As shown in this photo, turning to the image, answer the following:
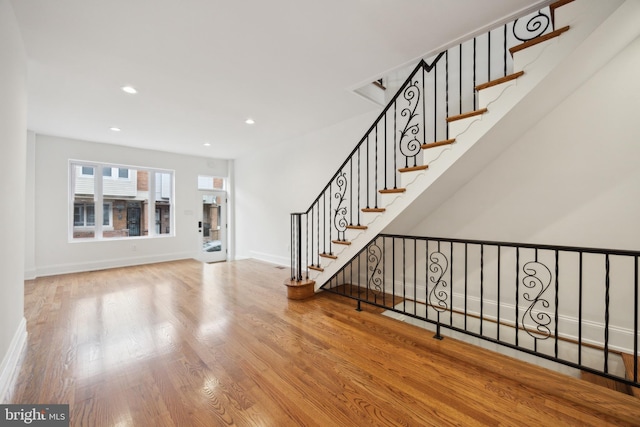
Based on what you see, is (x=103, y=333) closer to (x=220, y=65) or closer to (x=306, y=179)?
(x=220, y=65)

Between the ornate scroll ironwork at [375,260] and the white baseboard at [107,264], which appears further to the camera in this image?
the white baseboard at [107,264]

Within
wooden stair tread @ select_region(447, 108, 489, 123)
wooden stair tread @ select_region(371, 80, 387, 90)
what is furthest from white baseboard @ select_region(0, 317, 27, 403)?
wooden stair tread @ select_region(371, 80, 387, 90)

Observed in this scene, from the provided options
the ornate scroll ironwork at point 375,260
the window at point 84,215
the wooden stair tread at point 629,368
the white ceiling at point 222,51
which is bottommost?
the wooden stair tread at point 629,368

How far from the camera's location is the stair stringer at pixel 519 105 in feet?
6.35

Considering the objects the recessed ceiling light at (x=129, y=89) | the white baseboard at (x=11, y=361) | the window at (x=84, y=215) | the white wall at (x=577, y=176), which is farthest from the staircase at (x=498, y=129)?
the window at (x=84, y=215)

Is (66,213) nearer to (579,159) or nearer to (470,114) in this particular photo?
(470,114)

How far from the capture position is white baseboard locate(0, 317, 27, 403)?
1880 mm

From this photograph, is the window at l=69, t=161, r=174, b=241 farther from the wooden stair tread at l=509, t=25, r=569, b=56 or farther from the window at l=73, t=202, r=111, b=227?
the wooden stair tread at l=509, t=25, r=569, b=56

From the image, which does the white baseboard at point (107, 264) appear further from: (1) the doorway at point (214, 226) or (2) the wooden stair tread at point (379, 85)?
(2) the wooden stair tread at point (379, 85)

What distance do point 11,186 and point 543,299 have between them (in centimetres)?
517

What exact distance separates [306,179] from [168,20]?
3.53 meters

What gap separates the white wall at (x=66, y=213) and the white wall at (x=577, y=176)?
6.90 m

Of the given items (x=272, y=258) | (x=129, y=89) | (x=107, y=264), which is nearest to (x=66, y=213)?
(x=107, y=264)

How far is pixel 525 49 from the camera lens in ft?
7.02
